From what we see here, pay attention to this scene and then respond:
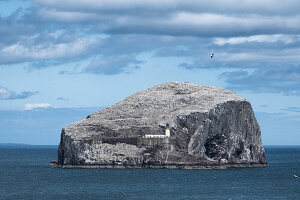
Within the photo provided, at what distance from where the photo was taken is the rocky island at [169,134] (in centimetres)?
14638

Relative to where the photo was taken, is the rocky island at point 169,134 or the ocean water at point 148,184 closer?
the ocean water at point 148,184

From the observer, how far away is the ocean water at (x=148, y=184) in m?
101

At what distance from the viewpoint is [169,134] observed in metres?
149

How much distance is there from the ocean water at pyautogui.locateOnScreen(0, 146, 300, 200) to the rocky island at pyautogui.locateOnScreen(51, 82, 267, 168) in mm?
4053

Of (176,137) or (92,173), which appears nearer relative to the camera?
(92,173)

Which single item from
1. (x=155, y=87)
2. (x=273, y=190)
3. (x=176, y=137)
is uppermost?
(x=155, y=87)

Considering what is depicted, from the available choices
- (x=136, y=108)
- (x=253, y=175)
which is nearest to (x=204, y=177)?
(x=253, y=175)

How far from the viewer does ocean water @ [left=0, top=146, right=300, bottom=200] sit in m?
101

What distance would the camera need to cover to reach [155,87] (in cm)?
17888

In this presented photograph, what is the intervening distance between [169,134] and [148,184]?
34.9 meters

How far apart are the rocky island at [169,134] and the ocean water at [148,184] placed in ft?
13.3

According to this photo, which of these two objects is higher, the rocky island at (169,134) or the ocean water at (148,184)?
the rocky island at (169,134)

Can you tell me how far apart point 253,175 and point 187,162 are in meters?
13.9

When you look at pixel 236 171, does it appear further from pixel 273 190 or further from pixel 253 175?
pixel 273 190
